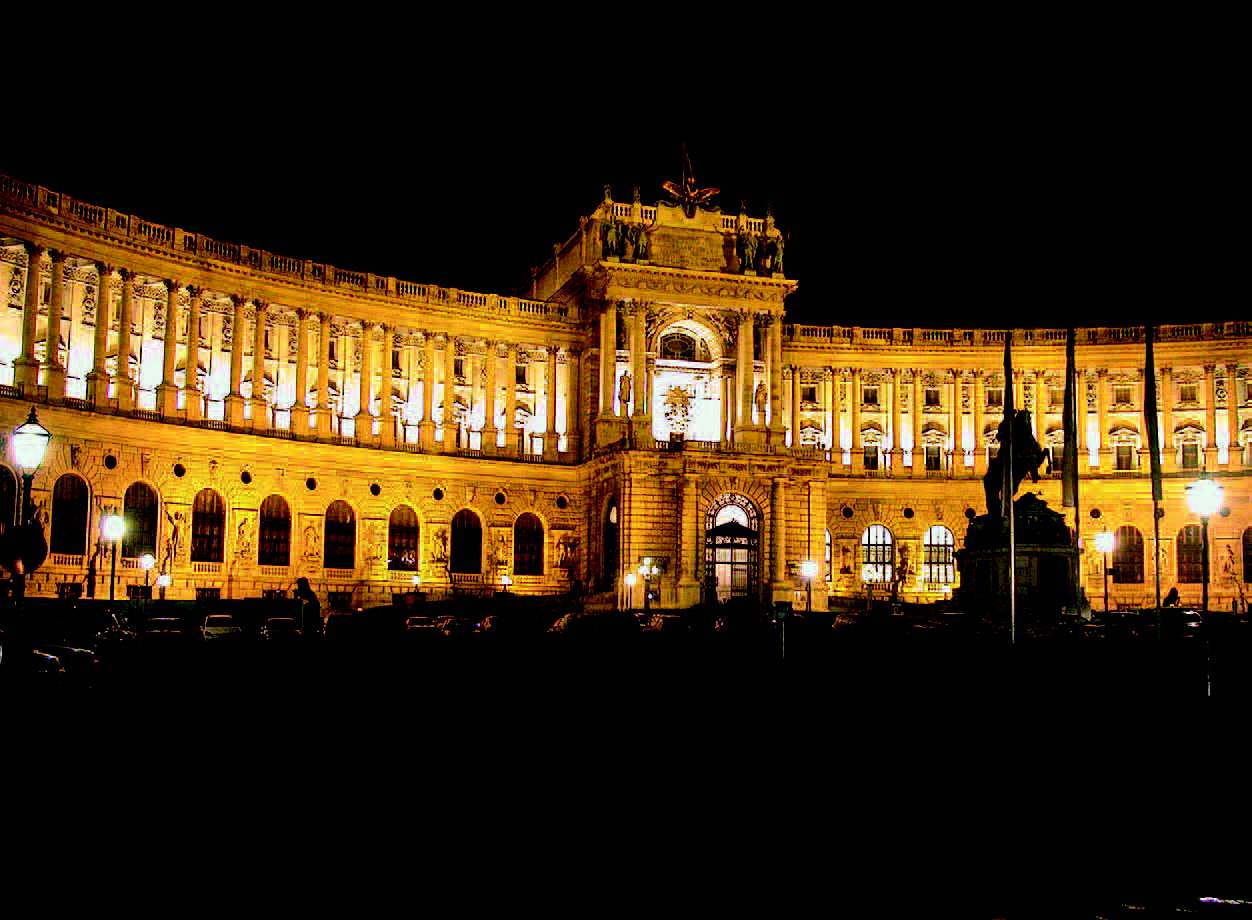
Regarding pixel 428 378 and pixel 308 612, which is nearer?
pixel 308 612

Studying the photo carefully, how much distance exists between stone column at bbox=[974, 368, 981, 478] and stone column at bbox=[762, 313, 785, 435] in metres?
15.3

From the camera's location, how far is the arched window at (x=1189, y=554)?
272ft

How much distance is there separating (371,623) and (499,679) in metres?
17.5

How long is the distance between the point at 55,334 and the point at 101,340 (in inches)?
114

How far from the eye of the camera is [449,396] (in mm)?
78000

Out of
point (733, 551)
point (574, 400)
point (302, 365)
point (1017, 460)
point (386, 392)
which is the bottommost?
point (733, 551)

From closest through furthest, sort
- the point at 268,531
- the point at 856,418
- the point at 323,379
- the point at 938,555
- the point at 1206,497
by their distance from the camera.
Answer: the point at 1206,497 < the point at 268,531 < the point at 323,379 < the point at 938,555 < the point at 856,418

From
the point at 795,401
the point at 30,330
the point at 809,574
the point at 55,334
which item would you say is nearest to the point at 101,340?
the point at 55,334

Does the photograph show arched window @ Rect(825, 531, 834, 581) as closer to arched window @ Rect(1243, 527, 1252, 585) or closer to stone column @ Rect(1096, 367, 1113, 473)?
stone column @ Rect(1096, 367, 1113, 473)

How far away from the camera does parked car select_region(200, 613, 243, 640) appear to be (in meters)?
41.4

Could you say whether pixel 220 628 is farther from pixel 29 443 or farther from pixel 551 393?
pixel 551 393

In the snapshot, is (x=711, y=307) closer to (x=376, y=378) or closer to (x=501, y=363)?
(x=501, y=363)

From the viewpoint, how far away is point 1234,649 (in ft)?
127

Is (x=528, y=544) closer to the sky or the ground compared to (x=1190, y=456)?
closer to the ground
